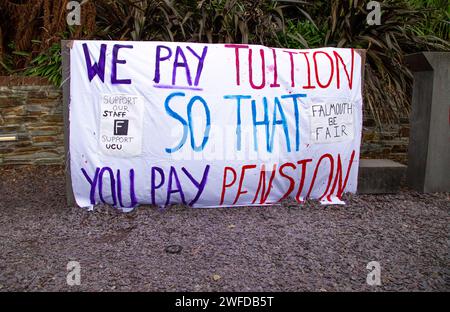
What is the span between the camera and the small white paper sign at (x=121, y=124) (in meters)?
3.60

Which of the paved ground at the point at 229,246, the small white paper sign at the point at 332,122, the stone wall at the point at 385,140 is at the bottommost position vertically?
the paved ground at the point at 229,246

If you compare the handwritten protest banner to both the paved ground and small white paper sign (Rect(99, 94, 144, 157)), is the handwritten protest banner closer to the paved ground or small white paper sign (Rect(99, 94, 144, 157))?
small white paper sign (Rect(99, 94, 144, 157))

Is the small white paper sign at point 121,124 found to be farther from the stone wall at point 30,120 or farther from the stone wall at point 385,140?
the stone wall at point 385,140

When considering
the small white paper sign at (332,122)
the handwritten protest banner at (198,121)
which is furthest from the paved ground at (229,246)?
the small white paper sign at (332,122)

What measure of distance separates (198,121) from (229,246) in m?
1.17

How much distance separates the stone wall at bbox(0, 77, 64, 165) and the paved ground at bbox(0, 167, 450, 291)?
1043 millimetres

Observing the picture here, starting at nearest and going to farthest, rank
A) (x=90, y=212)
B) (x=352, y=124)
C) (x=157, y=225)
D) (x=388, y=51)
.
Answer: (x=157, y=225), (x=90, y=212), (x=352, y=124), (x=388, y=51)

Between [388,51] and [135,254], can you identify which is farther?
[388,51]

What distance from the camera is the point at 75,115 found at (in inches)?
141

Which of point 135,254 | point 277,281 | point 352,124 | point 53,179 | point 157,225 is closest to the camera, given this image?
point 277,281

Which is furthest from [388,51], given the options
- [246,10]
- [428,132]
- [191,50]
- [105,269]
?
[105,269]

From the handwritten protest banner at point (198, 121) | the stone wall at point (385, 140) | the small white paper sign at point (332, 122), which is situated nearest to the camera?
the handwritten protest banner at point (198, 121)

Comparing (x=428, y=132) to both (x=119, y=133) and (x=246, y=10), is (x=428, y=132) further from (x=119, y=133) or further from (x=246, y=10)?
(x=119, y=133)

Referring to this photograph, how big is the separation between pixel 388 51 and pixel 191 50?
275 cm
